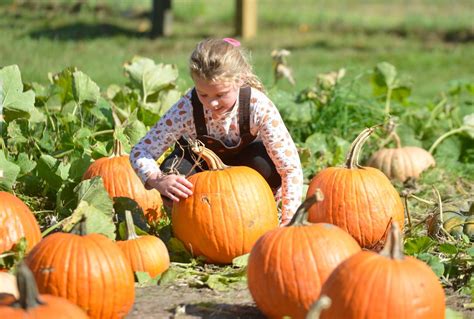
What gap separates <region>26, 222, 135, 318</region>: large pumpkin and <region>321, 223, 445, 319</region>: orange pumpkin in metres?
0.71

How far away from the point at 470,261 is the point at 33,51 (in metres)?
6.34

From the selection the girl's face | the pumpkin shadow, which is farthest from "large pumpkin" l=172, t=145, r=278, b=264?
the pumpkin shadow

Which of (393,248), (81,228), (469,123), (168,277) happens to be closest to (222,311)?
(168,277)

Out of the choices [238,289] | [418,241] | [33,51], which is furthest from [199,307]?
[33,51]

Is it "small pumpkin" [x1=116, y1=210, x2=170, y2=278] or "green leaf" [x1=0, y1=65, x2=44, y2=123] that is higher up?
"green leaf" [x1=0, y1=65, x2=44, y2=123]

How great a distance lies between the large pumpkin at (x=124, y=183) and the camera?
179 inches

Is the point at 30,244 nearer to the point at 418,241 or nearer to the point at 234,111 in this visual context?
the point at 234,111

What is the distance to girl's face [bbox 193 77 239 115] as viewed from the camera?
4039mm

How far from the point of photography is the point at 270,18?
1245cm

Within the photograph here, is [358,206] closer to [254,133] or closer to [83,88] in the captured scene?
[254,133]

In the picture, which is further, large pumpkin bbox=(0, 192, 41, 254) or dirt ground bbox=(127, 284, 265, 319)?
large pumpkin bbox=(0, 192, 41, 254)

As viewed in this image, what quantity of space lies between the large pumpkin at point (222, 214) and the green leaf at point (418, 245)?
588 millimetres

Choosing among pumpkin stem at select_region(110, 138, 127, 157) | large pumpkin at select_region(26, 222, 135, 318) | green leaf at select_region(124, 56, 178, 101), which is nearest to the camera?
large pumpkin at select_region(26, 222, 135, 318)

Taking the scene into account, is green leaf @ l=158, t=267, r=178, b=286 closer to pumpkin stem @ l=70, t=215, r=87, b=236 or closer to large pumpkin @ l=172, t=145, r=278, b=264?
large pumpkin @ l=172, t=145, r=278, b=264
